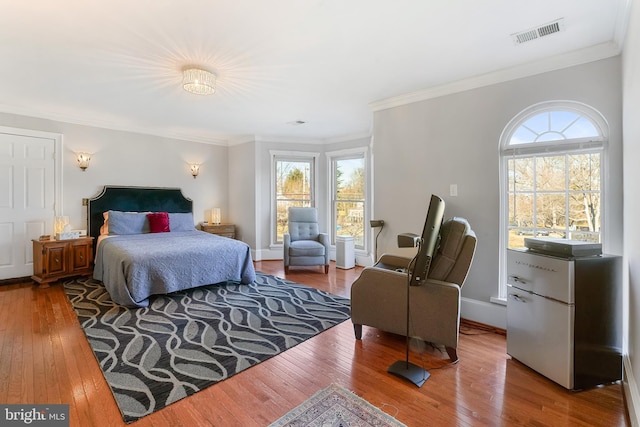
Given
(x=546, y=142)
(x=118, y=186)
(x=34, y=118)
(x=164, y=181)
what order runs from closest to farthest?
(x=546, y=142)
(x=34, y=118)
(x=118, y=186)
(x=164, y=181)

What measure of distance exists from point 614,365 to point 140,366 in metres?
3.27

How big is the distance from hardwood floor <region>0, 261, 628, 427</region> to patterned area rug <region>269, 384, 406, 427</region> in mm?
62

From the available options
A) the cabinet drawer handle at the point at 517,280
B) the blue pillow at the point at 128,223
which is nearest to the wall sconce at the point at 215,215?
the blue pillow at the point at 128,223

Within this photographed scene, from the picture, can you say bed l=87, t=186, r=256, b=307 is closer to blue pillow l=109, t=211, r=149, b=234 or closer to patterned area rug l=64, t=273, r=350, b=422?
blue pillow l=109, t=211, r=149, b=234

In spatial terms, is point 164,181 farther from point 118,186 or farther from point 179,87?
point 179,87

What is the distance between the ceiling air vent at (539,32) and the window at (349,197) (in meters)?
3.30

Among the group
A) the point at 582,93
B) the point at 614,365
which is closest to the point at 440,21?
the point at 582,93

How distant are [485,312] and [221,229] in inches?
185

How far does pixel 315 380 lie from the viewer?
2.01 m

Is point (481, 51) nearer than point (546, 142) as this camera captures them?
Yes

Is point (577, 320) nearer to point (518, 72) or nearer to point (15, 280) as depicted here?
point (518, 72)

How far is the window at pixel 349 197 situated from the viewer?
558 cm

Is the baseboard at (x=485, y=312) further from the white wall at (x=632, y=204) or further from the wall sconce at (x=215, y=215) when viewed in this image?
the wall sconce at (x=215, y=215)

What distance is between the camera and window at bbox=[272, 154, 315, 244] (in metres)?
6.04
